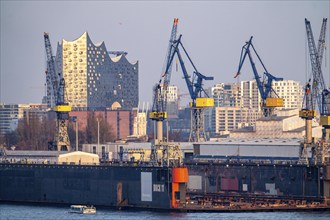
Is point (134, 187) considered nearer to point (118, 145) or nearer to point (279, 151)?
point (279, 151)

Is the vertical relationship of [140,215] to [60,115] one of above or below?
below

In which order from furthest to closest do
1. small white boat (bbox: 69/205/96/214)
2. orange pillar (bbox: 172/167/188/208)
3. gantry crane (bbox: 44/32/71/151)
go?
gantry crane (bbox: 44/32/71/151) → orange pillar (bbox: 172/167/188/208) → small white boat (bbox: 69/205/96/214)

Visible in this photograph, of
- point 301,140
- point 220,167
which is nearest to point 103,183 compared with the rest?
point 220,167

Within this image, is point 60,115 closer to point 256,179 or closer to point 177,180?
point 256,179

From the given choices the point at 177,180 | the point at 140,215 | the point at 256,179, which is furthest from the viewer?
the point at 256,179

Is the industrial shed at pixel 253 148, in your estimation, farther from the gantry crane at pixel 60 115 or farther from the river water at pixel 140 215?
the gantry crane at pixel 60 115

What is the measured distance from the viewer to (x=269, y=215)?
305 feet

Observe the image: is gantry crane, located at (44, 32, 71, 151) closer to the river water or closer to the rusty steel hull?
the rusty steel hull

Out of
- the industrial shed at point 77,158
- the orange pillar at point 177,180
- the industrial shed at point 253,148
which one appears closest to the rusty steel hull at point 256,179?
the industrial shed at point 253,148

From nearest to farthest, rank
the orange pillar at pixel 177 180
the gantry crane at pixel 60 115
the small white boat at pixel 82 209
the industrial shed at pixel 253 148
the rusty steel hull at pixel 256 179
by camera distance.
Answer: the small white boat at pixel 82 209
the orange pillar at pixel 177 180
the rusty steel hull at pixel 256 179
the industrial shed at pixel 253 148
the gantry crane at pixel 60 115

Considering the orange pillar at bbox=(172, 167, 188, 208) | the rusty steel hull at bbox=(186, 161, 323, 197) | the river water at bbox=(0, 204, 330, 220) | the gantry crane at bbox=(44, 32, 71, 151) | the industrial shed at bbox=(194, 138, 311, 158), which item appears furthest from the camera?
the gantry crane at bbox=(44, 32, 71, 151)

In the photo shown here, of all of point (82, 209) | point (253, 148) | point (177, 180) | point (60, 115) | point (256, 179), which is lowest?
point (82, 209)

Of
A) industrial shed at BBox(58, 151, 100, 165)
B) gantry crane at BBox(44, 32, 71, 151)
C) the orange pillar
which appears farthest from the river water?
gantry crane at BBox(44, 32, 71, 151)

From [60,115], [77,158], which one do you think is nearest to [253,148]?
[77,158]
